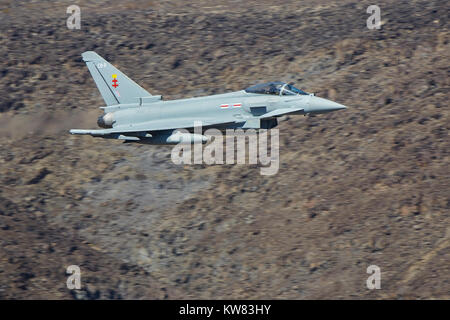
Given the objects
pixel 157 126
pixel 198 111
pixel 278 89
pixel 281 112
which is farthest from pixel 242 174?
pixel 281 112

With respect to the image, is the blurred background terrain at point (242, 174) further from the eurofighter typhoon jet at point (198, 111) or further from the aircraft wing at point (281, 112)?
the aircraft wing at point (281, 112)

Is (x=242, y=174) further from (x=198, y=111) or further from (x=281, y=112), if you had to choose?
(x=281, y=112)

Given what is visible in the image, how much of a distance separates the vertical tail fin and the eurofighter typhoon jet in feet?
0.14

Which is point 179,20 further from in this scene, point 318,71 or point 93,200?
point 93,200

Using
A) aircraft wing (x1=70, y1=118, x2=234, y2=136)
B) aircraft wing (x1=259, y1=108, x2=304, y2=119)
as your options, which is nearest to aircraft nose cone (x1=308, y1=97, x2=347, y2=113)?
aircraft wing (x1=259, y1=108, x2=304, y2=119)

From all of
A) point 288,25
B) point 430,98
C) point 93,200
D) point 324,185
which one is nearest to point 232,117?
point 324,185

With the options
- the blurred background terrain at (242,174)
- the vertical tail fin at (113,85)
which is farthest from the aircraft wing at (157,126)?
the blurred background terrain at (242,174)

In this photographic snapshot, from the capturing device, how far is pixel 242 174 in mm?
41469

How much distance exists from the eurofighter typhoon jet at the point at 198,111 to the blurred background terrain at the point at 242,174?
7.02 m

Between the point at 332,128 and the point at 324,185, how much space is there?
3.91 meters

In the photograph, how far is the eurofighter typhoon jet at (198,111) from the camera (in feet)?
109

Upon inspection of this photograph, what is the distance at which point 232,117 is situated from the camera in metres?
33.6

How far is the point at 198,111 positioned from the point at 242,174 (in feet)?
27.2

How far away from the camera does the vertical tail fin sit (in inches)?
1400
